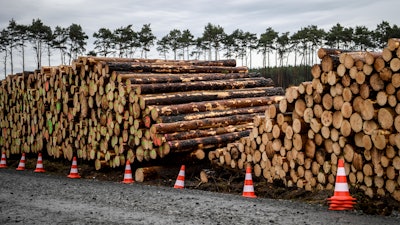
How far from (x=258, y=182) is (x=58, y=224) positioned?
5.57 m

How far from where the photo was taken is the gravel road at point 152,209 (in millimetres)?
6910

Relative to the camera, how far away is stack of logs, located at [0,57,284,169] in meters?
13.4

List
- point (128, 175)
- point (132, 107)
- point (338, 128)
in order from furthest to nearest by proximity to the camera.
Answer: point (132, 107) → point (128, 175) → point (338, 128)

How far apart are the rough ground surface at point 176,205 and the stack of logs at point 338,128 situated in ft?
1.33

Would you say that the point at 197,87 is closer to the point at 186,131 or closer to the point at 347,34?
the point at 186,131

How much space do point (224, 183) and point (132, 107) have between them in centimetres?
393

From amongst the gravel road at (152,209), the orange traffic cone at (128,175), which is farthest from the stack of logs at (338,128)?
the orange traffic cone at (128,175)

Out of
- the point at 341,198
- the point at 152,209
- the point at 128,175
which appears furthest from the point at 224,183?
the point at 341,198

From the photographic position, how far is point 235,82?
1720cm

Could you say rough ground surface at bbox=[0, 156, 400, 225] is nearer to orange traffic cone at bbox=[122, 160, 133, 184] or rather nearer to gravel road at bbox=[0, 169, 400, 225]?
gravel road at bbox=[0, 169, 400, 225]

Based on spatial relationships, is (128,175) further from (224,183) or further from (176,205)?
(176,205)

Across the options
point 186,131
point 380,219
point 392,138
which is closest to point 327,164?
point 392,138

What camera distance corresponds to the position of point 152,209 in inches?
310

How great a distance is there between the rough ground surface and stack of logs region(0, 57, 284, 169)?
2028 mm
